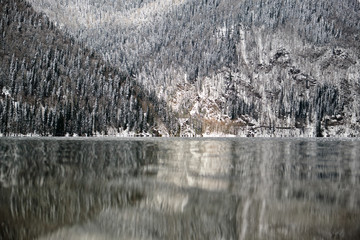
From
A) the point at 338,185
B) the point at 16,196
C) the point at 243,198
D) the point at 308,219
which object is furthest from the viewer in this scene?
the point at 338,185

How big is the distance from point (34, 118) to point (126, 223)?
7619 inches

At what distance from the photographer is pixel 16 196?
1656 cm

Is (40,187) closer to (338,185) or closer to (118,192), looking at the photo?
(118,192)

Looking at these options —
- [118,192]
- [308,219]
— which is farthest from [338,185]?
[118,192]

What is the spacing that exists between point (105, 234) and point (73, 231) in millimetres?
1187

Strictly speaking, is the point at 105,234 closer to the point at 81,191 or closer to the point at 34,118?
the point at 81,191

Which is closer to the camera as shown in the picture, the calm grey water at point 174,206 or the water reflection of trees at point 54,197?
the calm grey water at point 174,206

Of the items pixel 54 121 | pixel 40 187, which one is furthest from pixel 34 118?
pixel 40 187

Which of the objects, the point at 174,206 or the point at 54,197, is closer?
the point at 174,206

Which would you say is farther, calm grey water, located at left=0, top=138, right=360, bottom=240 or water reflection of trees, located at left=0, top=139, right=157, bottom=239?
water reflection of trees, located at left=0, top=139, right=157, bottom=239

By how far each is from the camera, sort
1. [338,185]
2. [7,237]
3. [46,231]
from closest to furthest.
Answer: [7,237] < [46,231] < [338,185]

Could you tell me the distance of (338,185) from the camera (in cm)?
2277

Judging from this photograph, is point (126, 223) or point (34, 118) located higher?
Result: point (34, 118)

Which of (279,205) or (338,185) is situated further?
(338,185)
